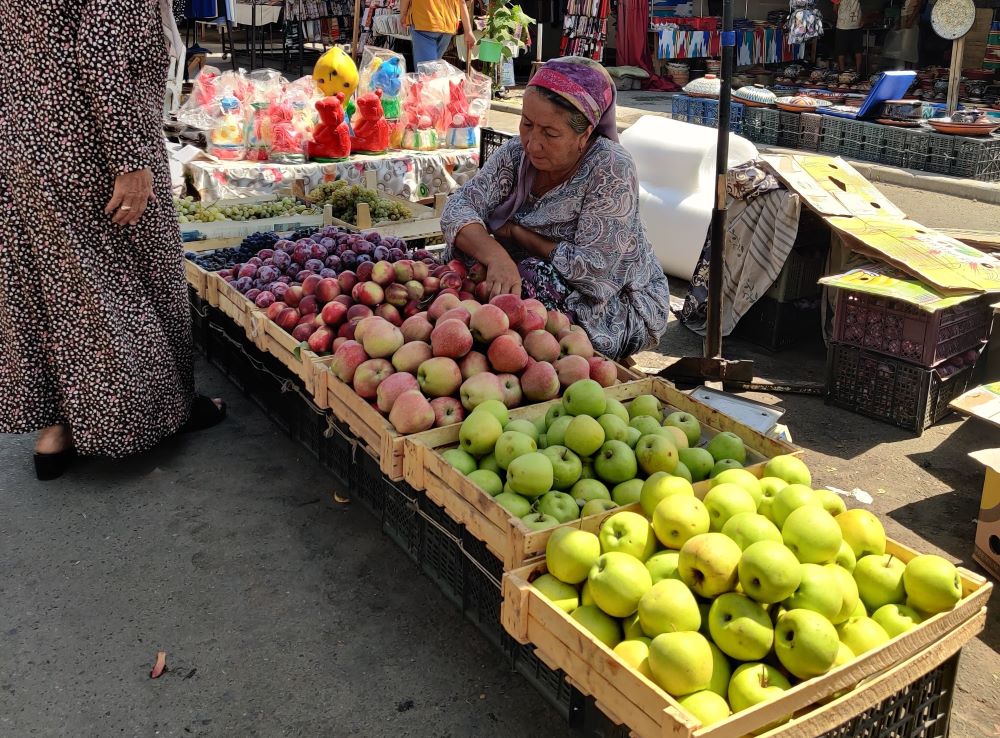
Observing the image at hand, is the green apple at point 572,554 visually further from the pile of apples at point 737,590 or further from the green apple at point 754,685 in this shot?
the green apple at point 754,685

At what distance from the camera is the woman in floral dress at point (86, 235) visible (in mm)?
2898

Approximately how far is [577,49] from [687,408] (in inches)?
451

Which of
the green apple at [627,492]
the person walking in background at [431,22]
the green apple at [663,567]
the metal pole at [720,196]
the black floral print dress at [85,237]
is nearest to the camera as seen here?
the green apple at [663,567]

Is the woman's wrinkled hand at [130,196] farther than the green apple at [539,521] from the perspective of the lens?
Yes

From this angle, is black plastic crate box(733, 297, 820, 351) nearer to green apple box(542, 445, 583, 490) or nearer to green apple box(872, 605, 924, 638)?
green apple box(542, 445, 583, 490)

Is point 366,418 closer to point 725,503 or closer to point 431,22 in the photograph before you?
point 725,503

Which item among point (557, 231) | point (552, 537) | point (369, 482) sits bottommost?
point (369, 482)

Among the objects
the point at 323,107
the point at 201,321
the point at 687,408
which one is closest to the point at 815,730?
the point at 687,408

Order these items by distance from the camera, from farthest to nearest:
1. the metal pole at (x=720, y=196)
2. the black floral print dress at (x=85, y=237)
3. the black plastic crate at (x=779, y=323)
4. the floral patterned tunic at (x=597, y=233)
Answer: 1. the black plastic crate at (x=779, y=323)
2. the metal pole at (x=720, y=196)
3. the floral patterned tunic at (x=597, y=233)
4. the black floral print dress at (x=85, y=237)

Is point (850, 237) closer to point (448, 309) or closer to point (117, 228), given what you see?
point (448, 309)

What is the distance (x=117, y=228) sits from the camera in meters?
3.18

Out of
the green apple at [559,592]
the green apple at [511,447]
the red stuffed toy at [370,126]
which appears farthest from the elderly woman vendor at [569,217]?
the red stuffed toy at [370,126]

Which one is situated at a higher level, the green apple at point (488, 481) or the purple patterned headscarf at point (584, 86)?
the purple patterned headscarf at point (584, 86)

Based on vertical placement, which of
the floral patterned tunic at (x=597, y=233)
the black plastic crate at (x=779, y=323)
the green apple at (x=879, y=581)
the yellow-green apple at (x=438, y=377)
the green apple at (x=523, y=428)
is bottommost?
the black plastic crate at (x=779, y=323)
